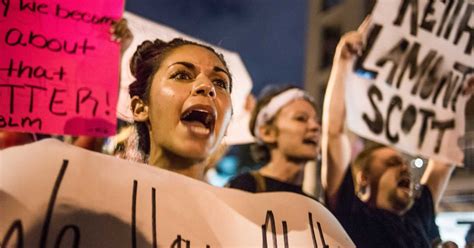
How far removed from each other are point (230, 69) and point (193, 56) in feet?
0.49

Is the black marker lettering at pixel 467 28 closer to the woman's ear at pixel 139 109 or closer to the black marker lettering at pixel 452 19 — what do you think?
the black marker lettering at pixel 452 19

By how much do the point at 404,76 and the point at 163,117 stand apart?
2.67 ft

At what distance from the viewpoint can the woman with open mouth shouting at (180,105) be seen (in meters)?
1.11

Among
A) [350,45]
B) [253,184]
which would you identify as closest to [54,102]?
[253,184]

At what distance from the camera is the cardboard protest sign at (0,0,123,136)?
3.68ft

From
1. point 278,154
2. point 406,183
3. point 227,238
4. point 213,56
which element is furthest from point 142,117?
point 406,183

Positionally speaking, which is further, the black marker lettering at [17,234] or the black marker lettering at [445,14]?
the black marker lettering at [445,14]

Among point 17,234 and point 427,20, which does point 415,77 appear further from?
point 17,234

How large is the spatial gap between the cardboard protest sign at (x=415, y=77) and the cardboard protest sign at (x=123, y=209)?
476 millimetres

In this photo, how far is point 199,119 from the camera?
44.1 inches

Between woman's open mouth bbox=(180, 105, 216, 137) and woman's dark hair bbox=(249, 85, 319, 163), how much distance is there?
30 centimetres

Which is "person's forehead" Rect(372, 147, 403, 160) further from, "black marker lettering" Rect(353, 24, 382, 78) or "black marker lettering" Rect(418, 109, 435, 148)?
"black marker lettering" Rect(353, 24, 382, 78)

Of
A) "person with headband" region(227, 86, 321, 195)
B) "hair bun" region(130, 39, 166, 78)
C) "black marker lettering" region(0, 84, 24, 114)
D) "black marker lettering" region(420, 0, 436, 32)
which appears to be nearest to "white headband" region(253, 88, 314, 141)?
"person with headband" region(227, 86, 321, 195)

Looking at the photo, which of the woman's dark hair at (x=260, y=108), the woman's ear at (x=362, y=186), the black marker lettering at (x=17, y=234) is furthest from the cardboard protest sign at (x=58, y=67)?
the woman's ear at (x=362, y=186)
